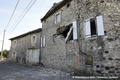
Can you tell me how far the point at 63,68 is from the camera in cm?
769

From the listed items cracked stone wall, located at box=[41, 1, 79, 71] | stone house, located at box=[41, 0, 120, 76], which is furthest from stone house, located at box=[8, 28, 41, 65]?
stone house, located at box=[41, 0, 120, 76]

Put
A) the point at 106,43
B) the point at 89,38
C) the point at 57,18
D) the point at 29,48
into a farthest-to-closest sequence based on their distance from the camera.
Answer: the point at 29,48, the point at 57,18, the point at 89,38, the point at 106,43

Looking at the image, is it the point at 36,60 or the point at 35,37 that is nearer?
the point at 36,60

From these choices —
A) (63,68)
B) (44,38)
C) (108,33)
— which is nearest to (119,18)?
(108,33)

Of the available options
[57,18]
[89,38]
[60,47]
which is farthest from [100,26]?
[57,18]

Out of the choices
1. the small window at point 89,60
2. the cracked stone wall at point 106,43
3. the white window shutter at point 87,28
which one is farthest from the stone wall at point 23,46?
the cracked stone wall at point 106,43

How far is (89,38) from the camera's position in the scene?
6160 mm

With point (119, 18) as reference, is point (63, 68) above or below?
below

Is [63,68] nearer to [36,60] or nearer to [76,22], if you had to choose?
[76,22]

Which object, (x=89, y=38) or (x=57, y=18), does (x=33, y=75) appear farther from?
(x=57, y=18)

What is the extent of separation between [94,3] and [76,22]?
1.81 metres

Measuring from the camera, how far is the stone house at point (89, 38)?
208 inches

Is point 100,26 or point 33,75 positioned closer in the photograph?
point 100,26

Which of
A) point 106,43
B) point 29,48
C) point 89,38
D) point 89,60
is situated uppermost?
point 89,38
